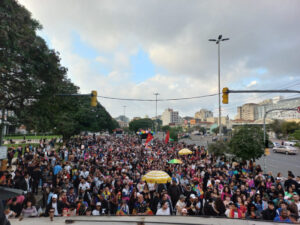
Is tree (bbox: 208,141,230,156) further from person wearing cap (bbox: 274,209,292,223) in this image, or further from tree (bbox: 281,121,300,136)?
tree (bbox: 281,121,300,136)

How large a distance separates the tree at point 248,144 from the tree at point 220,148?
249cm

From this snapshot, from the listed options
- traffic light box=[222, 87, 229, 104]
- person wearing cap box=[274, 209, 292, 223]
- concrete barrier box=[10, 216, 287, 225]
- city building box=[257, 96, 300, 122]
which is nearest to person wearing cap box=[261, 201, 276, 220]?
person wearing cap box=[274, 209, 292, 223]

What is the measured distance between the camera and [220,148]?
18.5 m

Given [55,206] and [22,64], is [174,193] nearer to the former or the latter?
[55,206]

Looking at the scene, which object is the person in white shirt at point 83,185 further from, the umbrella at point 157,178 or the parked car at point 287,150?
the parked car at point 287,150

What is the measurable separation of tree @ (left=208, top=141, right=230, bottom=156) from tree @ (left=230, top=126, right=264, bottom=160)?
8.17 ft

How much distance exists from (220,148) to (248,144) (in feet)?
13.0

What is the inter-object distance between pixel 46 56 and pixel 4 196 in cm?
851

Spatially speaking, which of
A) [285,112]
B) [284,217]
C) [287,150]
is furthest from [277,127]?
[285,112]

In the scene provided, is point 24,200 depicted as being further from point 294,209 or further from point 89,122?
point 89,122

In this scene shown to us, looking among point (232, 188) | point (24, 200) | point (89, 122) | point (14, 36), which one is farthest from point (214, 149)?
point (89, 122)

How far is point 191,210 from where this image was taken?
22.0 feet

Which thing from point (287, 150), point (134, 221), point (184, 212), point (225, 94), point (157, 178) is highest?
point (225, 94)

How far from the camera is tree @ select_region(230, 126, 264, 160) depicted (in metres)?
14.8
